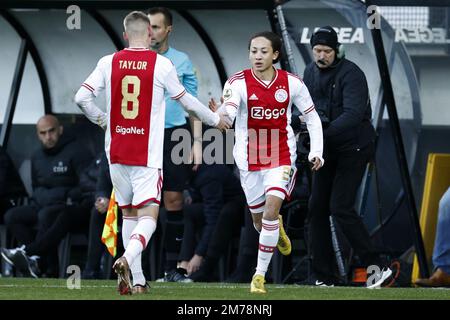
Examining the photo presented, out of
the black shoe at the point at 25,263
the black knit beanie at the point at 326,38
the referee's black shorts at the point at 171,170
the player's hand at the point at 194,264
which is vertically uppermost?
the black knit beanie at the point at 326,38

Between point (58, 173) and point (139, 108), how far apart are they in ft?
14.5

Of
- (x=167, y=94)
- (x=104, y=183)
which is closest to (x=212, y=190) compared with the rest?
(x=104, y=183)

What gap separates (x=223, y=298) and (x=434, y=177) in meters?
3.80

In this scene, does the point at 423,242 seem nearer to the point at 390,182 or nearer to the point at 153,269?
the point at 390,182

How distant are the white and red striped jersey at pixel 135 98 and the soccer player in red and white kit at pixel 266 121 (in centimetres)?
79

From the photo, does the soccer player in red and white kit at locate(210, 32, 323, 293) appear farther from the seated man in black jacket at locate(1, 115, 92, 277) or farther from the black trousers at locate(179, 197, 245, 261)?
the seated man in black jacket at locate(1, 115, 92, 277)

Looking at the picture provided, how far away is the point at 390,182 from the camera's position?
13.9m

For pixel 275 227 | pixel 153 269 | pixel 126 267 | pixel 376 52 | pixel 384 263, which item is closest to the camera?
pixel 126 267

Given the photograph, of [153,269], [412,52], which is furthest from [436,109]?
[153,269]

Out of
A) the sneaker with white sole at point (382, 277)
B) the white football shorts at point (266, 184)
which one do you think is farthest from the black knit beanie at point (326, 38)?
the sneaker with white sole at point (382, 277)

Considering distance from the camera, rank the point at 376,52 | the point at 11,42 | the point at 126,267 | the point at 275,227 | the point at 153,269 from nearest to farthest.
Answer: the point at 126,267 → the point at 275,227 → the point at 376,52 → the point at 153,269 → the point at 11,42

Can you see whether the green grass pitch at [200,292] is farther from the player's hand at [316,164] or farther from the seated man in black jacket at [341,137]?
the player's hand at [316,164]

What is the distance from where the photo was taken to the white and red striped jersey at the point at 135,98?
1035cm

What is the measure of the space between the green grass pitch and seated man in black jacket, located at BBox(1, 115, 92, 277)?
191cm
